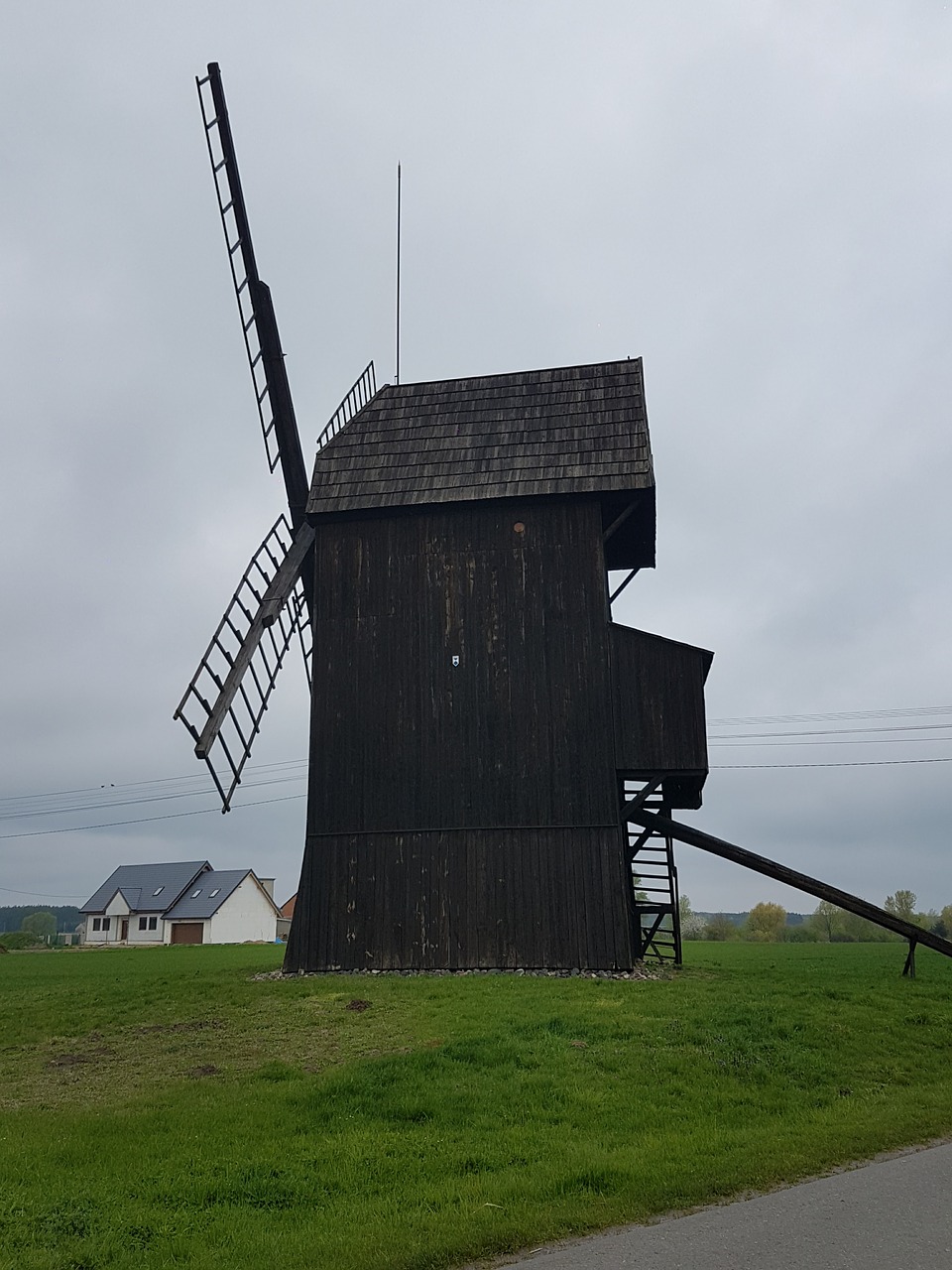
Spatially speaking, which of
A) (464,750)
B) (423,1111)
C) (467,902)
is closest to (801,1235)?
(423,1111)

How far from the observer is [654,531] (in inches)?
800

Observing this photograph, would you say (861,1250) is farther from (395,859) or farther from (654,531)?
(654,531)

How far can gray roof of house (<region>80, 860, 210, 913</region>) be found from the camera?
210ft

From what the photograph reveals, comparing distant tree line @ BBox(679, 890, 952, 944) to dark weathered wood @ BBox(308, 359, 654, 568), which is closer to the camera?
dark weathered wood @ BBox(308, 359, 654, 568)

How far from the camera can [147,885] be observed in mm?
66188

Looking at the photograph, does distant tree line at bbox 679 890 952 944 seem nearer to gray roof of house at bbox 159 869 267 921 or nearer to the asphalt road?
gray roof of house at bbox 159 869 267 921

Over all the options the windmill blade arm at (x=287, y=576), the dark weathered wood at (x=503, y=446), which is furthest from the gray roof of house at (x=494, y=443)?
the windmill blade arm at (x=287, y=576)

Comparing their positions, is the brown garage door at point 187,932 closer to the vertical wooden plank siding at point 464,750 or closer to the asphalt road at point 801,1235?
the vertical wooden plank siding at point 464,750

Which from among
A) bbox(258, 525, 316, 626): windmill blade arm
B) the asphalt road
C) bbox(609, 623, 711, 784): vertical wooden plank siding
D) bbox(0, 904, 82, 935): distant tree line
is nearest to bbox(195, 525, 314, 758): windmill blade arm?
bbox(258, 525, 316, 626): windmill blade arm

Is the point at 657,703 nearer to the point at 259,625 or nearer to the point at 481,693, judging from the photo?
the point at 481,693

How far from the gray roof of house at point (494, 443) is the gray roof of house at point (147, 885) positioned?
50.5 meters

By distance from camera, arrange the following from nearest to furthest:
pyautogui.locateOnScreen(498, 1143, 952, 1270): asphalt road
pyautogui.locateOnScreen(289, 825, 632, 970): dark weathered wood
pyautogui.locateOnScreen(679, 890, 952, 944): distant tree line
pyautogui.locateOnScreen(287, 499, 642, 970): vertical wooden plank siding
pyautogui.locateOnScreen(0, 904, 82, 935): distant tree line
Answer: pyautogui.locateOnScreen(498, 1143, 952, 1270): asphalt road
pyautogui.locateOnScreen(289, 825, 632, 970): dark weathered wood
pyautogui.locateOnScreen(287, 499, 642, 970): vertical wooden plank siding
pyautogui.locateOnScreen(679, 890, 952, 944): distant tree line
pyautogui.locateOnScreen(0, 904, 82, 935): distant tree line

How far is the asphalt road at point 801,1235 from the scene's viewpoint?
532cm

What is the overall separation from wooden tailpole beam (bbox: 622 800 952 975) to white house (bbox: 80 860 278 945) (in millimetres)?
48334
